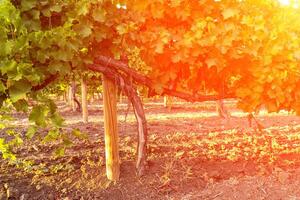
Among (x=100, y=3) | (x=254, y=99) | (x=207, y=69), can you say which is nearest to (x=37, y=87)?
(x=100, y=3)

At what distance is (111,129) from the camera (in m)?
6.75

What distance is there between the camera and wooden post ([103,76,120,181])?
22.2 ft

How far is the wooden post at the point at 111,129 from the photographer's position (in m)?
6.75

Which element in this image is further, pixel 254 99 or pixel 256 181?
pixel 254 99

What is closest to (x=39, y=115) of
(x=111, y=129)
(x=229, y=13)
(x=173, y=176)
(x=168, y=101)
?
(x=111, y=129)

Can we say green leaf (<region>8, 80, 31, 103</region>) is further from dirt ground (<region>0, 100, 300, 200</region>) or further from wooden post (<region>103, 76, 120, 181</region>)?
wooden post (<region>103, 76, 120, 181</region>)

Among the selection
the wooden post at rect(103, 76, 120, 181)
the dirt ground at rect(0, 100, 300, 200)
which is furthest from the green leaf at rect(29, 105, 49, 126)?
the wooden post at rect(103, 76, 120, 181)

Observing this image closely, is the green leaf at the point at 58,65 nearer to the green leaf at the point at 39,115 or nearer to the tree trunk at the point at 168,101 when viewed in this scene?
the green leaf at the point at 39,115

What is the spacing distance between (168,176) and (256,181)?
138cm

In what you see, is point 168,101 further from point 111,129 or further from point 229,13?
point 229,13

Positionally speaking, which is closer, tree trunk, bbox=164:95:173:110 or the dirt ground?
the dirt ground

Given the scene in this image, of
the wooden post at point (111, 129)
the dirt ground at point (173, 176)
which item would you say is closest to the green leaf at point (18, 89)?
the dirt ground at point (173, 176)

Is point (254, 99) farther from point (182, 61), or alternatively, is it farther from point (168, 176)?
point (168, 176)

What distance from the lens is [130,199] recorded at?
6223mm
